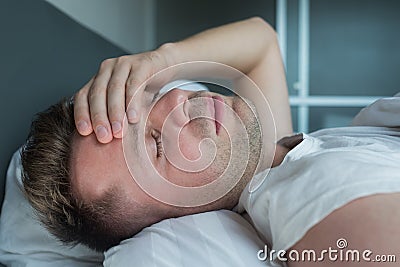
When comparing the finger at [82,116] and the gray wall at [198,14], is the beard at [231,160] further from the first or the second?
the gray wall at [198,14]

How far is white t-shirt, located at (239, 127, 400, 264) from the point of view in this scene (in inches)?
21.7

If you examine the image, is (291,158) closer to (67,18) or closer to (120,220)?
(120,220)

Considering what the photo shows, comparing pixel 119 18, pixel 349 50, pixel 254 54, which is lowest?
pixel 349 50

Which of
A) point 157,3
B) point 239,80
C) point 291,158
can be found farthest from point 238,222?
point 157,3

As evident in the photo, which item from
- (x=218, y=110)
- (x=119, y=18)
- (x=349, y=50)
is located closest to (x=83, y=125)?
(x=218, y=110)

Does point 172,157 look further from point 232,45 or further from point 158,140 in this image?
point 232,45

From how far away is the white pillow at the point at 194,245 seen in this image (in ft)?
2.14

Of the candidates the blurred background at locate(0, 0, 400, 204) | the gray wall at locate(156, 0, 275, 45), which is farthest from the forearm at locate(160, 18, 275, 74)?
the gray wall at locate(156, 0, 275, 45)

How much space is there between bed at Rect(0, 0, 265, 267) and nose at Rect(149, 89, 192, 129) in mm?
152

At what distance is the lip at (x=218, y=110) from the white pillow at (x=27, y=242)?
30 cm

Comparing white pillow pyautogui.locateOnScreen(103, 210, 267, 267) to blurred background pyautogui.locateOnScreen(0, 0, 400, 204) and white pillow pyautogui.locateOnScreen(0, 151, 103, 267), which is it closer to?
white pillow pyautogui.locateOnScreen(0, 151, 103, 267)

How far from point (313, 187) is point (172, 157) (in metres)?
0.26

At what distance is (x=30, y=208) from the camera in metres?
0.86

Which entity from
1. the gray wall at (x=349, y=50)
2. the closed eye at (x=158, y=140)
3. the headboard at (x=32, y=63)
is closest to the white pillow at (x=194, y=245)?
the closed eye at (x=158, y=140)
